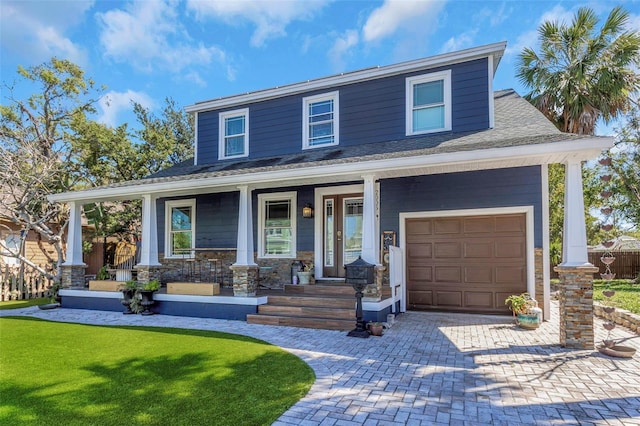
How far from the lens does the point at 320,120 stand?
33.7 feet

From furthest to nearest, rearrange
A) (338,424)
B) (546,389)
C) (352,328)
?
1. (352,328)
2. (546,389)
3. (338,424)

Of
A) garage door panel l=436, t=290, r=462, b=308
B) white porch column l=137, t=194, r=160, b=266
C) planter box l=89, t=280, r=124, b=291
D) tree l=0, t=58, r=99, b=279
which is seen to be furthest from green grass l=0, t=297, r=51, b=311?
garage door panel l=436, t=290, r=462, b=308

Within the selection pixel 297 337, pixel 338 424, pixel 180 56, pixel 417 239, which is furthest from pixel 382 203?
pixel 180 56

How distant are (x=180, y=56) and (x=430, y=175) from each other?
37.5 feet

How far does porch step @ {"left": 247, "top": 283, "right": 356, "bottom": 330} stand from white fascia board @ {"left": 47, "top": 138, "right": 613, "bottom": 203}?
2.59 metres

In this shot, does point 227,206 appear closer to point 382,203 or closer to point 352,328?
point 382,203

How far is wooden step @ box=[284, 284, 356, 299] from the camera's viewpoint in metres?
8.30

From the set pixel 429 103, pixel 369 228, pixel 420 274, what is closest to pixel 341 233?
pixel 420 274

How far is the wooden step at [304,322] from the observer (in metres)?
6.98

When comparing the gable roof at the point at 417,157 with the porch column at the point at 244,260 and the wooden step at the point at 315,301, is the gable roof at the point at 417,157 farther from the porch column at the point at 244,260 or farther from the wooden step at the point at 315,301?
the wooden step at the point at 315,301

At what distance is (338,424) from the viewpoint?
3.19 meters

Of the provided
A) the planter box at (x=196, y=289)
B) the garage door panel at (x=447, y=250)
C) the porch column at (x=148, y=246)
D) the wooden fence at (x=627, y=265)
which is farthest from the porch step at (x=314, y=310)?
the wooden fence at (x=627, y=265)

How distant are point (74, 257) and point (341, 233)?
24.7 ft

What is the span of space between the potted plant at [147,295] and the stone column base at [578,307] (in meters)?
8.46
